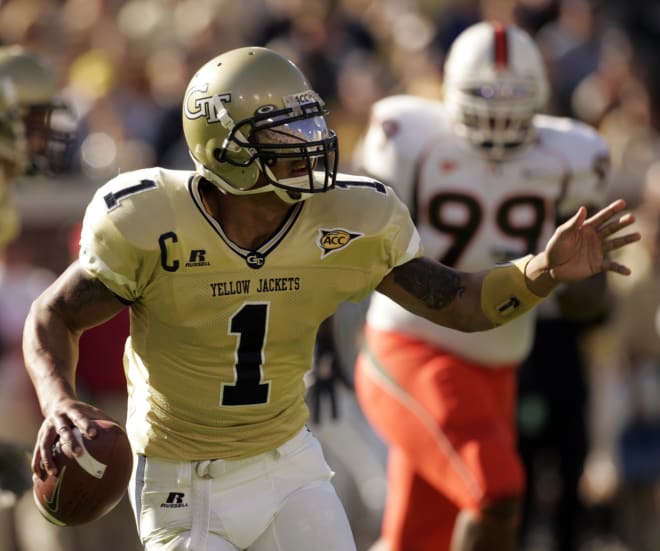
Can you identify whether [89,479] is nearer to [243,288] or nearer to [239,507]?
[239,507]

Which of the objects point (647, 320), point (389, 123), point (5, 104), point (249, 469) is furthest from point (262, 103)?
point (647, 320)

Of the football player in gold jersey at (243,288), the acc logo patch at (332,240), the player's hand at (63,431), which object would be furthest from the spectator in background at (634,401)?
the player's hand at (63,431)

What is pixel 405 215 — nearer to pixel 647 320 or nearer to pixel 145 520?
pixel 145 520

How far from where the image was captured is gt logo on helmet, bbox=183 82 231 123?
4398 millimetres

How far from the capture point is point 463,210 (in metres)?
6.28

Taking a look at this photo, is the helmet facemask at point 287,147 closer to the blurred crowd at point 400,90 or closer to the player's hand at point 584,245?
the player's hand at point 584,245

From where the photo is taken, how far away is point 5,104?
6.55 m

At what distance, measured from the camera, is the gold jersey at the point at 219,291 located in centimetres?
430

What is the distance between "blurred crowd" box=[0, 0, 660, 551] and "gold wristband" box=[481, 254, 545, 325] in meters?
3.49

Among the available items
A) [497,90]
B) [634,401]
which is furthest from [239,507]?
[634,401]

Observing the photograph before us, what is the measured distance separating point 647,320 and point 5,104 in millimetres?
3588

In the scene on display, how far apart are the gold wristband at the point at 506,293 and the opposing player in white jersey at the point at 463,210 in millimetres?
1577

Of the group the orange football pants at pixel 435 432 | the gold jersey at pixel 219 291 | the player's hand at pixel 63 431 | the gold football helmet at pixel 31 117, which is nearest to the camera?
the player's hand at pixel 63 431

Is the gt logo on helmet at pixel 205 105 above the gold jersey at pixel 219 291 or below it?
above
